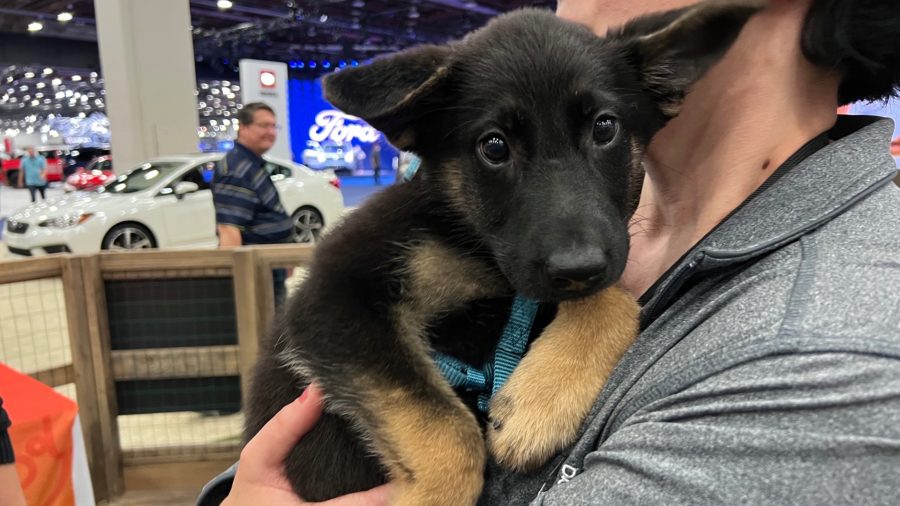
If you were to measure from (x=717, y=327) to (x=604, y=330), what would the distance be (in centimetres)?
33

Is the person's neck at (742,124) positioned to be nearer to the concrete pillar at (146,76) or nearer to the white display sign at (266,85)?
the concrete pillar at (146,76)

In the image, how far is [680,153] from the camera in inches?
56.7

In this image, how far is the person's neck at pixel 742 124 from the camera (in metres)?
1.24

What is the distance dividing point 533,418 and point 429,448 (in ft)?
0.70

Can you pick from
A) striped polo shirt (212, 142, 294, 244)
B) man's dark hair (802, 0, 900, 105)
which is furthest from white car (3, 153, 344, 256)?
man's dark hair (802, 0, 900, 105)

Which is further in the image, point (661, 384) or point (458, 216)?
point (458, 216)

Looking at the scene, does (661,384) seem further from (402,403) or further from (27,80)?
(27,80)

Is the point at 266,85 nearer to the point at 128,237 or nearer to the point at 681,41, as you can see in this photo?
the point at 128,237

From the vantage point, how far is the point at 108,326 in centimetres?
354

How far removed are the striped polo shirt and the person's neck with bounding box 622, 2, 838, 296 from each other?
4.11 metres

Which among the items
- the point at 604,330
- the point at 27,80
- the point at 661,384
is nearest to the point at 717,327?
the point at 661,384

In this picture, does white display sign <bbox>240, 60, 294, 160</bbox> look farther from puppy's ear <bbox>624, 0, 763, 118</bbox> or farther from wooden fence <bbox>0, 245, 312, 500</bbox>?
puppy's ear <bbox>624, 0, 763, 118</bbox>

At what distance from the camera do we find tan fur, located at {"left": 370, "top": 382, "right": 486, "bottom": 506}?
118 centimetres

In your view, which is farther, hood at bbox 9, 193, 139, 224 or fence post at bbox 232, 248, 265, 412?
hood at bbox 9, 193, 139, 224
